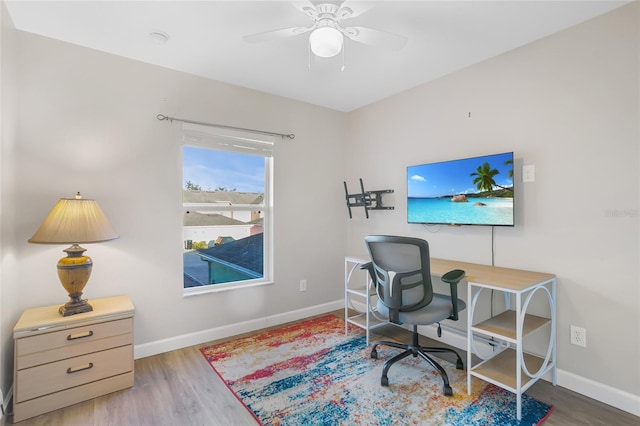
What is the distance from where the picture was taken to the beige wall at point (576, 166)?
188cm

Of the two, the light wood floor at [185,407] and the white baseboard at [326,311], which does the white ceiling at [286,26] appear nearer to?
the white baseboard at [326,311]

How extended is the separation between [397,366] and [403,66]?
2.49 metres

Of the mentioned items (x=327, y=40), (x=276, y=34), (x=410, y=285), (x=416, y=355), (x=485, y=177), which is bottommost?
(x=416, y=355)

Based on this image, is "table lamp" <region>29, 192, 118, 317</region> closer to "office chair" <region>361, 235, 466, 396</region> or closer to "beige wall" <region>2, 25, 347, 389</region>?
"beige wall" <region>2, 25, 347, 389</region>

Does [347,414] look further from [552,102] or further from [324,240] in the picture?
[552,102]

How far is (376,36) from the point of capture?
5.98 ft

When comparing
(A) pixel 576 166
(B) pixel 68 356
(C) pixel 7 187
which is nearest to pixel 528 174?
(A) pixel 576 166

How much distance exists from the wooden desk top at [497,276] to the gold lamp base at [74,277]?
2479 mm

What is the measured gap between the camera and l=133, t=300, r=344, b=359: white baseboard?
2.62 metres

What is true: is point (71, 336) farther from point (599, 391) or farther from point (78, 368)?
point (599, 391)

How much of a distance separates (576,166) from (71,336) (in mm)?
3490

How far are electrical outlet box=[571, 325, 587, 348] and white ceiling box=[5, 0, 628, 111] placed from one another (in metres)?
2.05

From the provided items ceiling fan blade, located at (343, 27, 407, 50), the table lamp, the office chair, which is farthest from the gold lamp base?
ceiling fan blade, located at (343, 27, 407, 50)

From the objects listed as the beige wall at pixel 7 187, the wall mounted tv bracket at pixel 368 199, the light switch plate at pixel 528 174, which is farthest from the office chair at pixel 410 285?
the beige wall at pixel 7 187
